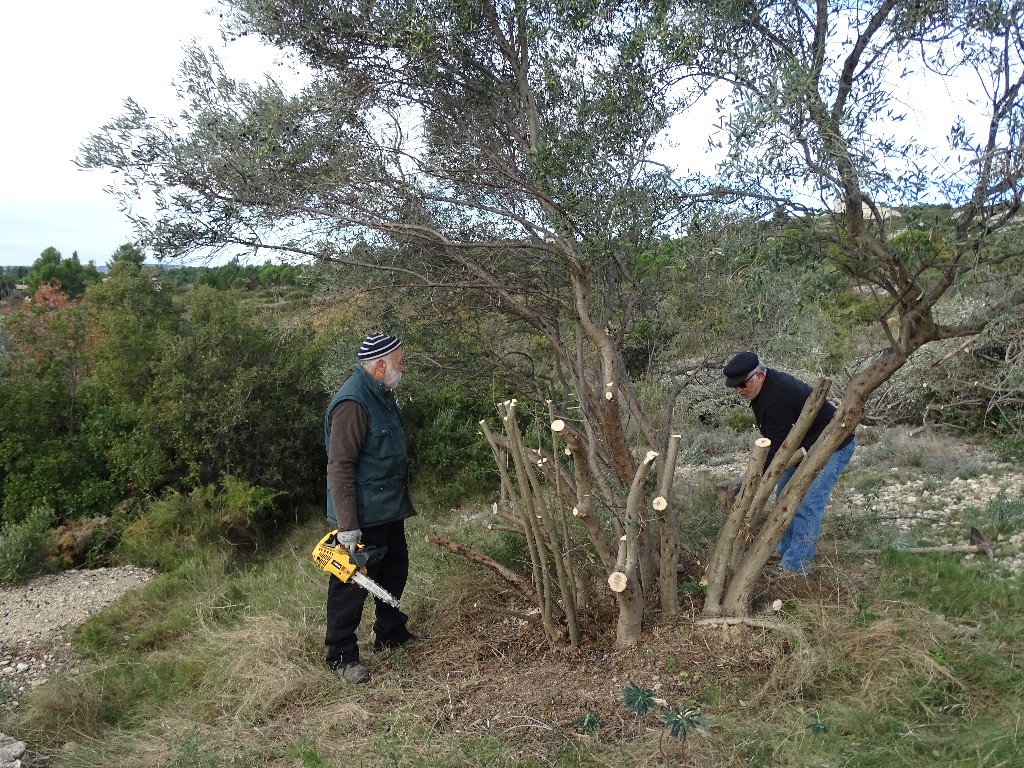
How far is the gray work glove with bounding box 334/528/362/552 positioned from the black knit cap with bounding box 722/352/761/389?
2257mm

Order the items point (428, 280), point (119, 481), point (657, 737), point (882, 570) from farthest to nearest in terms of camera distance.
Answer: point (119, 481) → point (428, 280) → point (882, 570) → point (657, 737)

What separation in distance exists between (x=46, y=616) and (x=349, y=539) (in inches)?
168

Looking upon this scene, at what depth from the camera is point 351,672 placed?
13.4ft

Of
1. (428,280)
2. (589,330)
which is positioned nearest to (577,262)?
(589,330)

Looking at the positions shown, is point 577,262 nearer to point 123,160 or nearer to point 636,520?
point 636,520

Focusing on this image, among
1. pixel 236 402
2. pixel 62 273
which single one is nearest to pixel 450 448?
pixel 236 402

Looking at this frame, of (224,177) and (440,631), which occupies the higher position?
(224,177)

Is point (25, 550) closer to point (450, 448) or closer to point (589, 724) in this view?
point (450, 448)

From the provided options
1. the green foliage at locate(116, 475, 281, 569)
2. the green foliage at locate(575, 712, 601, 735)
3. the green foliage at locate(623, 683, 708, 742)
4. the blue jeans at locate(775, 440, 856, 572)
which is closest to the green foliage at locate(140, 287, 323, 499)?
the green foliage at locate(116, 475, 281, 569)

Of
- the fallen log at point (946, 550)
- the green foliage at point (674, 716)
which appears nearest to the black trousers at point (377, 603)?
the green foliage at point (674, 716)

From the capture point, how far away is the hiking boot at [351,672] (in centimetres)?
406

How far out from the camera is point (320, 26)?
193 inches

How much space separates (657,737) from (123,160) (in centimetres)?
470

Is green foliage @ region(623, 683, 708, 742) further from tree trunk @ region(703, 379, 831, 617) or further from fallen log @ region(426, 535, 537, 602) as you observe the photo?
fallen log @ region(426, 535, 537, 602)
